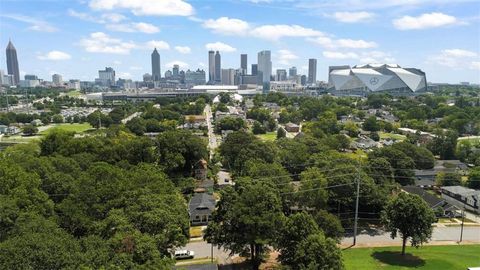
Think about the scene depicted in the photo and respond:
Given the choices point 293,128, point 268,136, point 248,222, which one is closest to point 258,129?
point 268,136

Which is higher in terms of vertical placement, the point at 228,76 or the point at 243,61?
the point at 243,61

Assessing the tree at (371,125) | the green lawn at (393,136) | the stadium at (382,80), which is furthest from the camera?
the stadium at (382,80)

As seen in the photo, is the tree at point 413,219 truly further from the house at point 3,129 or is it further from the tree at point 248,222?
the house at point 3,129

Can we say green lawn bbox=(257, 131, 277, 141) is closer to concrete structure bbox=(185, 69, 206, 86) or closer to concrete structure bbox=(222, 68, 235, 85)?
concrete structure bbox=(222, 68, 235, 85)

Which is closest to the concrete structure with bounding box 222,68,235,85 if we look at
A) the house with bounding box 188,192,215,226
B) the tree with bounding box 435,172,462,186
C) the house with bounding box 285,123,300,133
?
the house with bounding box 285,123,300,133

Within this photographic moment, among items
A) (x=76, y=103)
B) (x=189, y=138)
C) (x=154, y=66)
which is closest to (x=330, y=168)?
(x=189, y=138)

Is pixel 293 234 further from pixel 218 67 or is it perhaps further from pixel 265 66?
pixel 218 67

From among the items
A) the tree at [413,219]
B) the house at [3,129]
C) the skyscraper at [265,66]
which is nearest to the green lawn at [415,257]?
the tree at [413,219]
